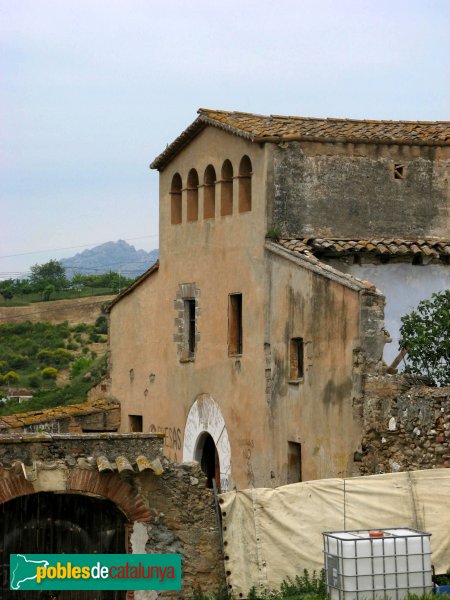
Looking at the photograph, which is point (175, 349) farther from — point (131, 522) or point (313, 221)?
point (131, 522)

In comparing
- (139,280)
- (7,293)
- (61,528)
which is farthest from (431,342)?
(7,293)

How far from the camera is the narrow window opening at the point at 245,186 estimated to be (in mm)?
25922

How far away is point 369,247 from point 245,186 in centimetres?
295

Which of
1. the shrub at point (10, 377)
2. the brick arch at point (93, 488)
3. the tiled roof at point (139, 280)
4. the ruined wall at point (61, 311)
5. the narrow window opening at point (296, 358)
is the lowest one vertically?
the brick arch at point (93, 488)

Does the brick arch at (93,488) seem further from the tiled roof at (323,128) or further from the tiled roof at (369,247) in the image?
the tiled roof at (323,128)

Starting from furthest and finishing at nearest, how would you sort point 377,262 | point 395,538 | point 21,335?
point 21,335 → point 377,262 → point 395,538

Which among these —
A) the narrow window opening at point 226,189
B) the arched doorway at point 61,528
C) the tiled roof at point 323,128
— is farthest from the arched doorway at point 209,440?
the arched doorway at point 61,528

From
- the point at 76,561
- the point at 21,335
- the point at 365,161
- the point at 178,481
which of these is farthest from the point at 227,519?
the point at 21,335

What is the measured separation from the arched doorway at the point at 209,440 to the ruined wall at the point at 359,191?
4.02m

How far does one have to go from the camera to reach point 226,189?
2680 cm

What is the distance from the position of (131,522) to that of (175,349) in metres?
10.4

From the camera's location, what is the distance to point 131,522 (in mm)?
18547

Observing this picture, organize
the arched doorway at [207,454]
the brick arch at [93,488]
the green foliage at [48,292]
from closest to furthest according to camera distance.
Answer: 1. the brick arch at [93,488]
2. the arched doorway at [207,454]
3. the green foliage at [48,292]

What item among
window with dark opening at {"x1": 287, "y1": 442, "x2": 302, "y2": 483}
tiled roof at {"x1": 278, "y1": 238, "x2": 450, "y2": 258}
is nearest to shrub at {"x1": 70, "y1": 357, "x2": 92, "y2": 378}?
tiled roof at {"x1": 278, "y1": 238, "x2": 450, "y2": 258}
